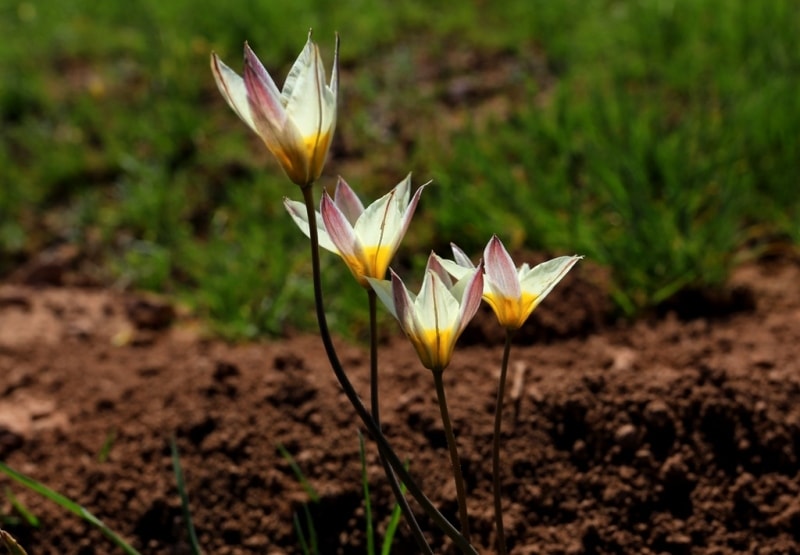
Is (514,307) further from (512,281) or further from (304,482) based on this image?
(304,482)

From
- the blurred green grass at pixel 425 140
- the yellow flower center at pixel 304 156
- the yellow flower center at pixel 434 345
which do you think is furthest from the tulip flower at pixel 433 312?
the blurred green grass at pixel 425 140

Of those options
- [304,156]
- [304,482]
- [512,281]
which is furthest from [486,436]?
[304,156]

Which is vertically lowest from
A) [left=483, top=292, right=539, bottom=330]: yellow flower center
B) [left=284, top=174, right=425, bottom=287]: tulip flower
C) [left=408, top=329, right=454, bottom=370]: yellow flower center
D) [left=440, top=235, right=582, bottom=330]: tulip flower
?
[left=408, top=329, right=454, bottom=370]: yellow flower center

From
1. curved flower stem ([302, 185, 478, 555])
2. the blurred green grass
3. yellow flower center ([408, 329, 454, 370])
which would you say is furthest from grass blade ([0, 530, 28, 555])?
the blurred green grass

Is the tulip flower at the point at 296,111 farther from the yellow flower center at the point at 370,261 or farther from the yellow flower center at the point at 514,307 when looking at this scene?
the yellow flower center at the point at 514,307

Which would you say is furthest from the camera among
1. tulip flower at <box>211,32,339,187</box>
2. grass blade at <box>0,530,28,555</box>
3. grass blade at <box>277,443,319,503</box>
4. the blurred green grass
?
the blurred green grass

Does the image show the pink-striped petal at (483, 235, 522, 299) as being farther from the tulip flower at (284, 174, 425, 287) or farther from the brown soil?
the brown soil
